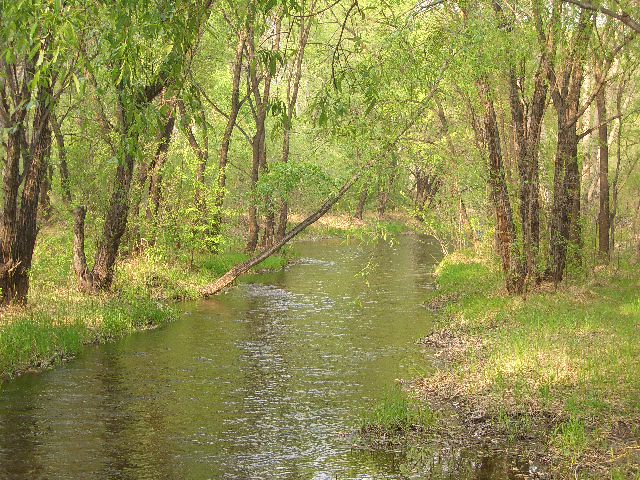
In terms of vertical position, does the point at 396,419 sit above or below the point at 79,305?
below

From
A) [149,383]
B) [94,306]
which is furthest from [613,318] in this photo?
[94,306]

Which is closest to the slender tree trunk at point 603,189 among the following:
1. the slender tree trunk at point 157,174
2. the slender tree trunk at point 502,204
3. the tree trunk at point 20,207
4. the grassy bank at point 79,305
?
the slender tree trunk at point 502,204

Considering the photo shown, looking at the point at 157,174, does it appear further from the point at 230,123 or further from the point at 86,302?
the point at 230,123

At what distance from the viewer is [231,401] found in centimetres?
1440

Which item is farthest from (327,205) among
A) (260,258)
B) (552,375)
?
(552,375)

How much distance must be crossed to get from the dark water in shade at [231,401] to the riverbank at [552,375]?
83 centimetres

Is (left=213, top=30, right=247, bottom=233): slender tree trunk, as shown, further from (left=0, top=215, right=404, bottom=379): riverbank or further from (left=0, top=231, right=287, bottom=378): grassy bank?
(left=0, top=231, right=287, bottom=378): grassy bank

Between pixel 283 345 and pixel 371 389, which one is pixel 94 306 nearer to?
pixel 283 345

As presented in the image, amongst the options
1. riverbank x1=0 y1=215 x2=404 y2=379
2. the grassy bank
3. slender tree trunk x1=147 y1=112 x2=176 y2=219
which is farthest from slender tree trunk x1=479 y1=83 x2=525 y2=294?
slender tree trunk x1=147 y1=112 x2=176 y2=219

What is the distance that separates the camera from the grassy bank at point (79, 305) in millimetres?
16828

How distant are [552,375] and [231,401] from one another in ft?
18.3

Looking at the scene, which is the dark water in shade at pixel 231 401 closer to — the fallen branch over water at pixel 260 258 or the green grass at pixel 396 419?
the green grass at pixel 396 419

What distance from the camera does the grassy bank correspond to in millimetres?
16828

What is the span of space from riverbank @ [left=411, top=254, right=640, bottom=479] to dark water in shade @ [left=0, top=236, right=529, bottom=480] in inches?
32.6
